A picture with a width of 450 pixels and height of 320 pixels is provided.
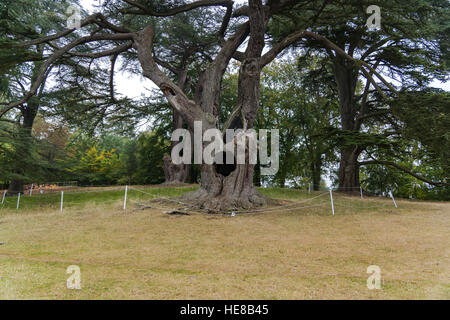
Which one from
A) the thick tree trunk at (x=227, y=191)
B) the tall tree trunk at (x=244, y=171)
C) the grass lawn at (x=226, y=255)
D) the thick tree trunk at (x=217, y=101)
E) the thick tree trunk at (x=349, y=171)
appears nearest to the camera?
the grass lawn at (x=226, y=255)

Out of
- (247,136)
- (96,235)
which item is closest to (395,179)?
(247,136)

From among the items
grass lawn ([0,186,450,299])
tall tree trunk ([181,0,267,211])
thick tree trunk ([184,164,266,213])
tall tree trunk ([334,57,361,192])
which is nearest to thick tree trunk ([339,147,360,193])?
tall tree trunk ([334,57,361,192])

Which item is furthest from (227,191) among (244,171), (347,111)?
(347,111)

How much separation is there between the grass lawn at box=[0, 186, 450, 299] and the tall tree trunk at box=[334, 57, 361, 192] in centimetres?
645

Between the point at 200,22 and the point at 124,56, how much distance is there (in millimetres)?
4658

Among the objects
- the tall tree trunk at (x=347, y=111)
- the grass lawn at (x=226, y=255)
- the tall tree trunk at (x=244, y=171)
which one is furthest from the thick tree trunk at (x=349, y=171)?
the tall tree trunk at (x=244, y=171)

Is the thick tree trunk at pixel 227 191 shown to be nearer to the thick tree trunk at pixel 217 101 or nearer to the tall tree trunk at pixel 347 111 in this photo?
the thick tree trunk at pixel 217 101

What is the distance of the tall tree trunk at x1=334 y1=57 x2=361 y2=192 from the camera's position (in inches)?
598

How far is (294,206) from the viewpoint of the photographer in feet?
33.9

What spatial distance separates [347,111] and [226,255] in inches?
555

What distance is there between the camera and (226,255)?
4609 mm

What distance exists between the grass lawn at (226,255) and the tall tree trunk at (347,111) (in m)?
6.45

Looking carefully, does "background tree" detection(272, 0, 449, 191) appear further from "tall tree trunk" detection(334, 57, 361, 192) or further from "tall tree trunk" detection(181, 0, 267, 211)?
"tall tree trunk" detection(181, 0, 267, 211)

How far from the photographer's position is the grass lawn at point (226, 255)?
304 cm
